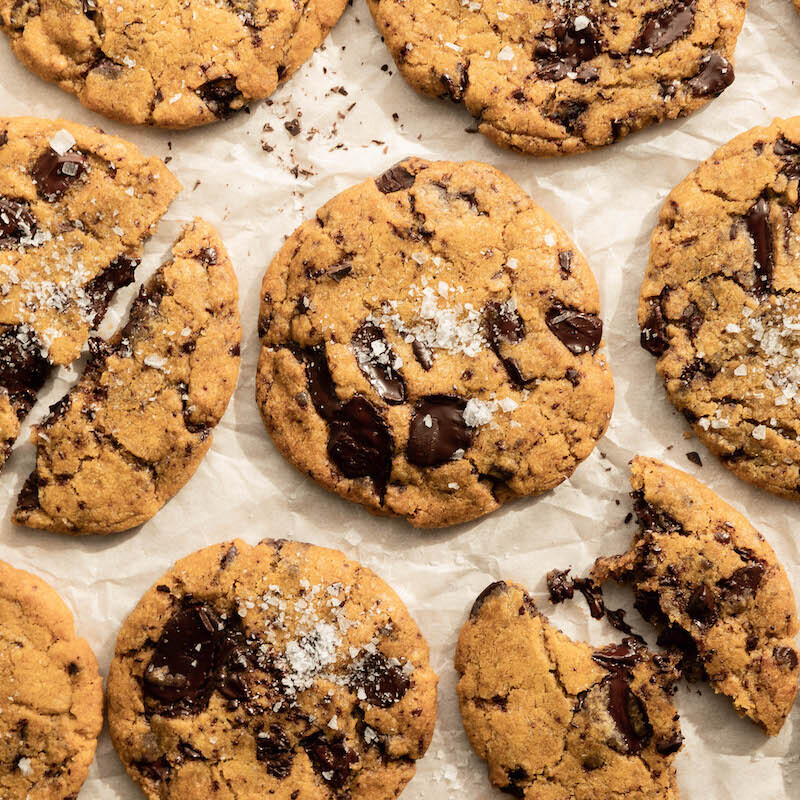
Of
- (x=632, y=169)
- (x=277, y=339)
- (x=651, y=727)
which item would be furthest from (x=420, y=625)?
(x=632, y=169)

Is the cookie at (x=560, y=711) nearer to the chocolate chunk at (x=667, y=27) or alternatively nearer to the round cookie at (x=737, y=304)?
the round cookie at (x=737, y=304)

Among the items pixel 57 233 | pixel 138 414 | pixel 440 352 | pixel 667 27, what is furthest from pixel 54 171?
pixel 667 27

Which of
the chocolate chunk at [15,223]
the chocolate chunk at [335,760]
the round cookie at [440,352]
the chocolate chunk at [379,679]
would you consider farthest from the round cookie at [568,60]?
the chocolate chunk at [335,760]

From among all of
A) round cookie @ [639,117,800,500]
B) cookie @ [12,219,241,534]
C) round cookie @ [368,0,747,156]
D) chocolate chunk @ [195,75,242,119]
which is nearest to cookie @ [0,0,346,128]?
chocolate chunk @ [195,75,242,119]

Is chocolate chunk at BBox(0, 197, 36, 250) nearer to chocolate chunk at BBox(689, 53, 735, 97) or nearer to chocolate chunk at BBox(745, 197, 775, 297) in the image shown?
chocolate chunk at BBox(689, 53, 735, 97)

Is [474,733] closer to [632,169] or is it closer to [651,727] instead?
[651,727]
